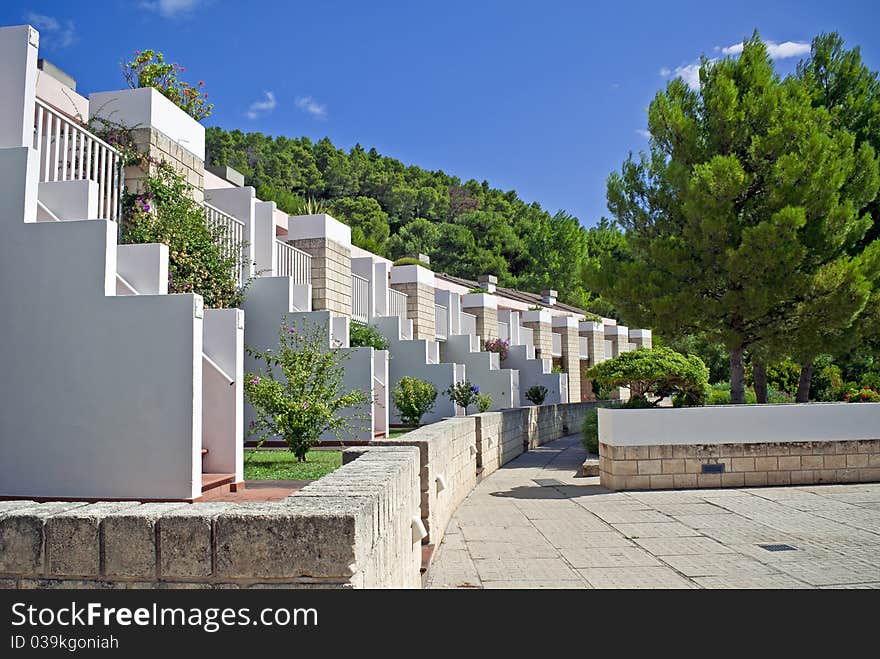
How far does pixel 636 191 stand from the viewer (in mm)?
16844

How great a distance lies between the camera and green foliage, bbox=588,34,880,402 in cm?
1431

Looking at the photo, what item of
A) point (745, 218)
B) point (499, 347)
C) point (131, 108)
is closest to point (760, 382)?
point (745, 218)

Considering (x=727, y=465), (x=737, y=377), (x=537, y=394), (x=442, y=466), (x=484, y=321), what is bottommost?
(x=727, y=465)

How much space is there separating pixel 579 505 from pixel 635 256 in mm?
8560

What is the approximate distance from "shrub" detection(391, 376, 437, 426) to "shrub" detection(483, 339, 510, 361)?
983 cm

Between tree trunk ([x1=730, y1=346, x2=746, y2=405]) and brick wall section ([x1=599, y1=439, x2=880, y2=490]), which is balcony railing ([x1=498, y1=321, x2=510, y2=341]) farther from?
brick wall section ([x1=599, y1=439, x2=880, y2=490])

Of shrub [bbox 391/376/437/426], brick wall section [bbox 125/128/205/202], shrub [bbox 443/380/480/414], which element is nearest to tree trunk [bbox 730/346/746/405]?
shrub [bbox 443/380/480/414]

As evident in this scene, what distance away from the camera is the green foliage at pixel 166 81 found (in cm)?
1180

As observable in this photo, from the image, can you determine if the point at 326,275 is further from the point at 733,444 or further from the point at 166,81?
the point at 733,444

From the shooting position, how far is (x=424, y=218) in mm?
59156

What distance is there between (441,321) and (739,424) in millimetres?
14377
